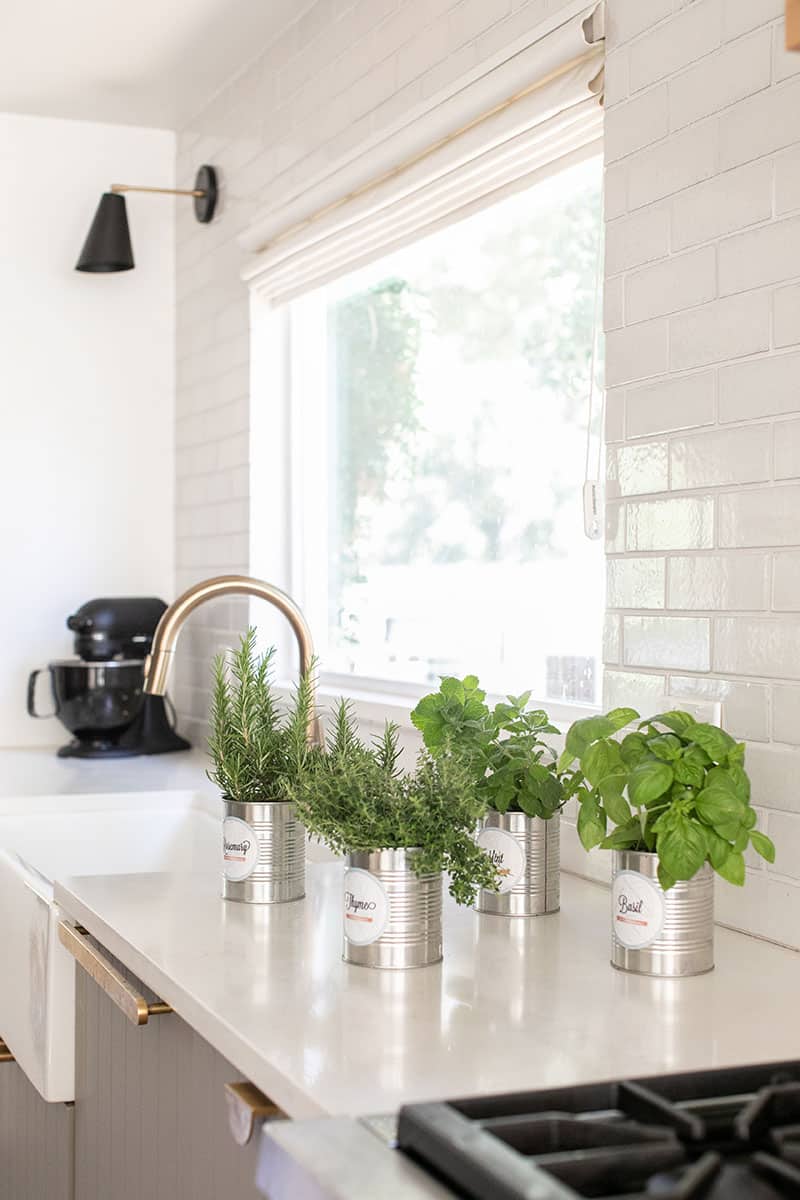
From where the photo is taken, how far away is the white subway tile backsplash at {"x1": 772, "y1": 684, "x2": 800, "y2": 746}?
1.46m

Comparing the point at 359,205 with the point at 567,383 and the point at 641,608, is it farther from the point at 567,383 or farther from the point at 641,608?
the point at 641,608

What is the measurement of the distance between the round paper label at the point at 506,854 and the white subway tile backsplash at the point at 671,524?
41cm

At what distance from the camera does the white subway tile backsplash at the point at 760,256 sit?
147 cm

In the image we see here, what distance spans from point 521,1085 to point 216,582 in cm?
118

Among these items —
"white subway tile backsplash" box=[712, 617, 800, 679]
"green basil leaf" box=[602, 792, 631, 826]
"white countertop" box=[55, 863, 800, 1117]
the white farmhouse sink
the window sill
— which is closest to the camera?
"white countertop" box=[55, 863, 800, 1117]

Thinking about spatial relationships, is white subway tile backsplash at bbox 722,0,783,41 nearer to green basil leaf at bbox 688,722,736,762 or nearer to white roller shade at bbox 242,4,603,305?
white roller shade at bbox 242,4,603,305

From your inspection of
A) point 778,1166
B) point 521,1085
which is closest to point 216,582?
point 521,1085

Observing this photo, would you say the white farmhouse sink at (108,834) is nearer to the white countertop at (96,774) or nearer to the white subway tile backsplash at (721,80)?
the white countertop at (96,774)

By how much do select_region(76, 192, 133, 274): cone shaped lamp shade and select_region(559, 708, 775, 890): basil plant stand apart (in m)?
2.22

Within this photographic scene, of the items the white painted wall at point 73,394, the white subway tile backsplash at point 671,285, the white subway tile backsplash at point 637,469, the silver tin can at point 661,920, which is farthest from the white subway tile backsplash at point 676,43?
the white painted wall at point 73,394

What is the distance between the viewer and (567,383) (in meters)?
3.29

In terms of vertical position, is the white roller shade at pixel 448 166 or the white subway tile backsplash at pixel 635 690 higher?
the white roller shade at pixel 448 166

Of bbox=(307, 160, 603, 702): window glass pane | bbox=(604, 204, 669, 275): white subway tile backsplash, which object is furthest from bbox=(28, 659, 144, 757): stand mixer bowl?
bbox=(604, 204, 669, 275): white subway tile backsplash

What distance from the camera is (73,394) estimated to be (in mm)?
3516
